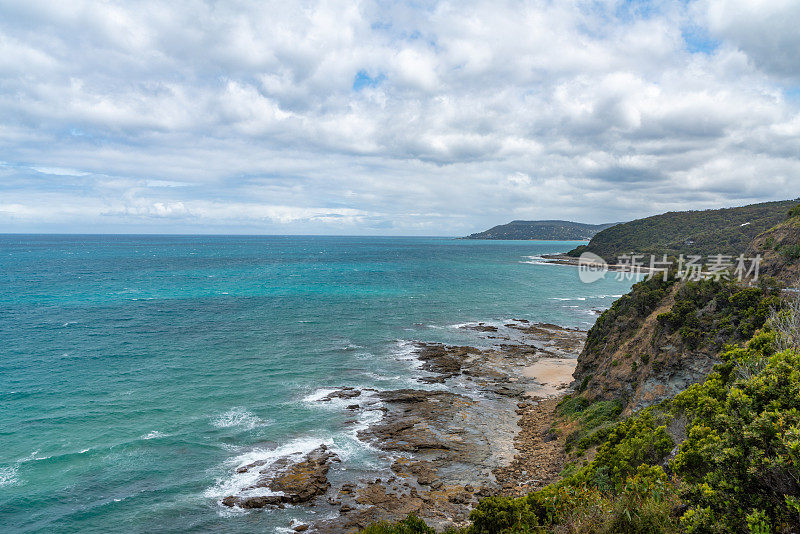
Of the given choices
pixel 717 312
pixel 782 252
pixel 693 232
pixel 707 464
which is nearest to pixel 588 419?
pixel 717 312

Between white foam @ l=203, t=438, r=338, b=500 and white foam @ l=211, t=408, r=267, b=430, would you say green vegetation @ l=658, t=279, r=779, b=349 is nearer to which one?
white foam @ l=203, t=438, r=338, b=500

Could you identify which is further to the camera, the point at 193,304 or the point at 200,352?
the point at 193,304

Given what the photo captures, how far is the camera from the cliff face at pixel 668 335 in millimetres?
22828

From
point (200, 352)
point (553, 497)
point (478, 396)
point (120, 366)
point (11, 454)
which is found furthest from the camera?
point (200, 352)

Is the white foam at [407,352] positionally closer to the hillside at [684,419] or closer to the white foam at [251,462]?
the hillside at [684,419]

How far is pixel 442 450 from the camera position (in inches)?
1016

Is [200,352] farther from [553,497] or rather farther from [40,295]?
[40,295]

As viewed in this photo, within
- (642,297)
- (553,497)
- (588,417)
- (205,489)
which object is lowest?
(205,489)

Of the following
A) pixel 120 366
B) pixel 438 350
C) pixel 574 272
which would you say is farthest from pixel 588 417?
pixel 574 272

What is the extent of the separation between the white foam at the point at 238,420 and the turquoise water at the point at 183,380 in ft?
0.47

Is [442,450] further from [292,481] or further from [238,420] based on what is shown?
[238,420]

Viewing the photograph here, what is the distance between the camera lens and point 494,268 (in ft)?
447

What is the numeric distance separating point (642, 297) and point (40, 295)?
9181 centimetres

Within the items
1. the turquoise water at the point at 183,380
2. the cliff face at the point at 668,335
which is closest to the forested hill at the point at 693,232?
the turquoise water at the point at 183,380
